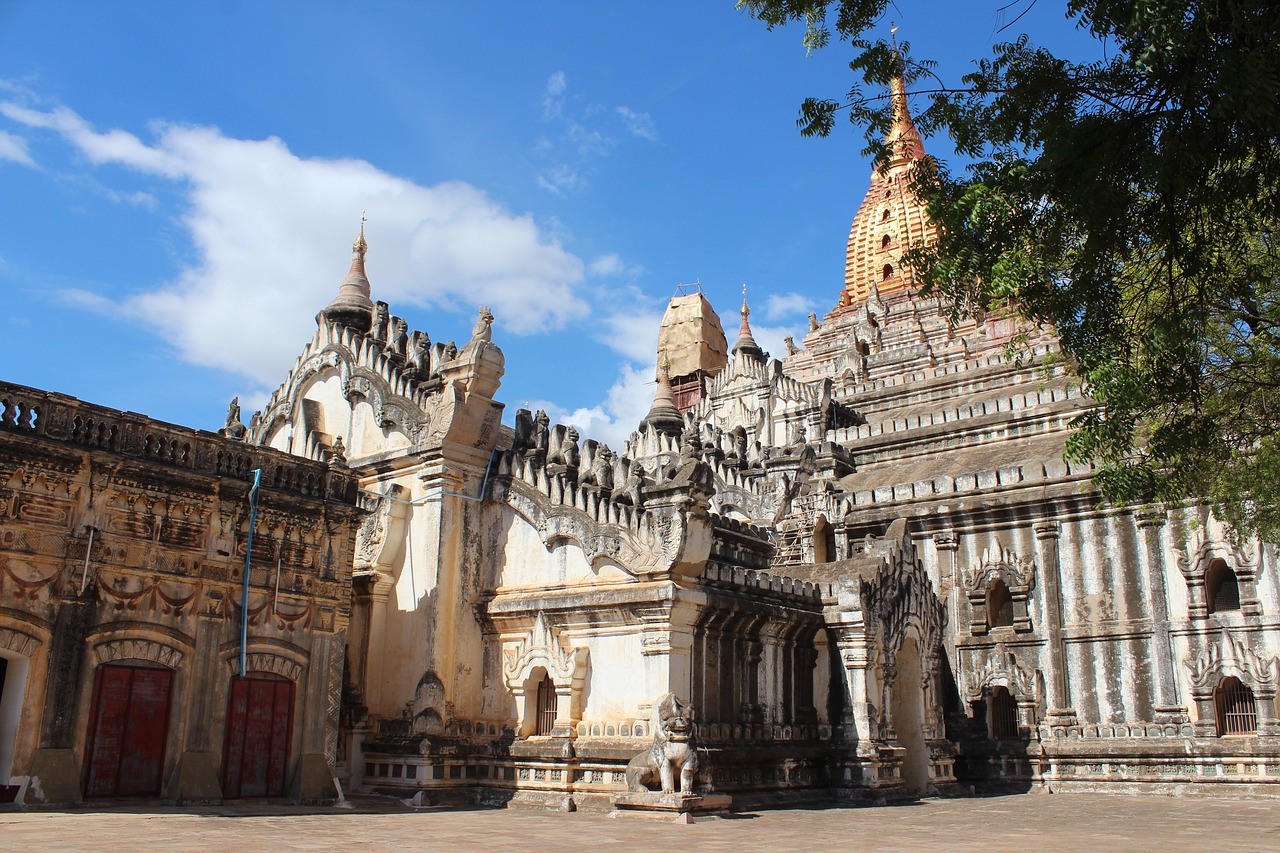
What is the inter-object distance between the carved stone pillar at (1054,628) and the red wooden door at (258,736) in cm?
2004

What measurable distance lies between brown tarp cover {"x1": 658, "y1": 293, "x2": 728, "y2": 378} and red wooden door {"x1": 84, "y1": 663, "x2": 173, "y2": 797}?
56.0 metres

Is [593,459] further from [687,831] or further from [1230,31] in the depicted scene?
[1230,31]

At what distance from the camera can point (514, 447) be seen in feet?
80.7

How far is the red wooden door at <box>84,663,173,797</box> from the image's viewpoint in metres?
16.9

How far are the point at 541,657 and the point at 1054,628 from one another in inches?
620

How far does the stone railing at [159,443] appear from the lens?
16922 millimetres

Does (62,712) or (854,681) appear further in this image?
(854,681)

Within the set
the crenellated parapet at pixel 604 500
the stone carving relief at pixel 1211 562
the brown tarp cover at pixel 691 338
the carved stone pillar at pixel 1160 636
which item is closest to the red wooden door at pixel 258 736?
the crenellated parapet at pixel 604 500

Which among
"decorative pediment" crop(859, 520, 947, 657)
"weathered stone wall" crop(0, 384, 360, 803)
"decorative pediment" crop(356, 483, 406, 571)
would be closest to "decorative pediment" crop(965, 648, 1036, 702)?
"decorative pediment" crop(859, 520, 947, 657)

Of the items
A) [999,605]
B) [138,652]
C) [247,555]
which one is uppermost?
[999,605]

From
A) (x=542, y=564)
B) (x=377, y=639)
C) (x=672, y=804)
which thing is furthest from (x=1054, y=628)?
(x=377, y=639)

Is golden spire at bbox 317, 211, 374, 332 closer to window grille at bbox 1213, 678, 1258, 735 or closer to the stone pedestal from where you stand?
the stone pedestal

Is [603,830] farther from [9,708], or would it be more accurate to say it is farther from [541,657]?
[9,708]

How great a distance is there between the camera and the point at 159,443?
18.3 metres
